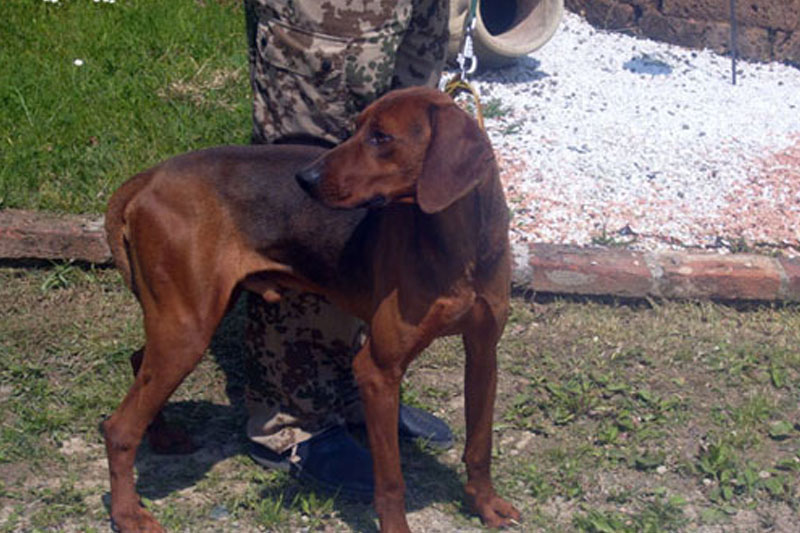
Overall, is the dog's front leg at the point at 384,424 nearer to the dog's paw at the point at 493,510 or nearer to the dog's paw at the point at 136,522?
the dog's paw at the point at 493,510

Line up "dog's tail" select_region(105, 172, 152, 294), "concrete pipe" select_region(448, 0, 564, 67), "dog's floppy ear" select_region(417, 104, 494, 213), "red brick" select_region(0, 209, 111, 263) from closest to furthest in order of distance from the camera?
"dog's floppy ear" select_region(417, 104, 494, 213), "dog's tail" select_region(105, 172, 152, 294), "red brick" select_region(0, 209, 111, 263), "concrete pipe" select_region(448, 0, 564, 67)

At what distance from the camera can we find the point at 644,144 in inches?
238

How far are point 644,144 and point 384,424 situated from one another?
132 inches

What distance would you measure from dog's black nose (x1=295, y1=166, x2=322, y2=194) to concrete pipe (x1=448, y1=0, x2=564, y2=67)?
351 centimetres

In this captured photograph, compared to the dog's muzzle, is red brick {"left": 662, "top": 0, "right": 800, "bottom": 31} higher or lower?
lower

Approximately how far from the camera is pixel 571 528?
3.54m

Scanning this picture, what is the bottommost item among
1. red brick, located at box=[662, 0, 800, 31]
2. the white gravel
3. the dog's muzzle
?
the white gravel

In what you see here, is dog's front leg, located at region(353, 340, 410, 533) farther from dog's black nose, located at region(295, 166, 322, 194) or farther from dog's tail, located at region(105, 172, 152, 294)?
dog's tail, located at region(105, 172, 152, 294)

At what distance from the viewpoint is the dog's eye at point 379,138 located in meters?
2.99

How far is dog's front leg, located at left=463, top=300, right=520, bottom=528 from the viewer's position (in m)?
3.28

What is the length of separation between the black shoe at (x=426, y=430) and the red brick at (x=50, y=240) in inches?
64.8

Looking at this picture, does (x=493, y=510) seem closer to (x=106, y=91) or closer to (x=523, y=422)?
(x=523, y=422)

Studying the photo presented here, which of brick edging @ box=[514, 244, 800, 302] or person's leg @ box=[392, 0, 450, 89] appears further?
brick edging @ box=[514, 244, 800, 302]

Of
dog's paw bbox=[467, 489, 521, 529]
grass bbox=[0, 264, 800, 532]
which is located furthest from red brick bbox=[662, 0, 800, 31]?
dog's paw bbox=[467, 489, 521, 529]
